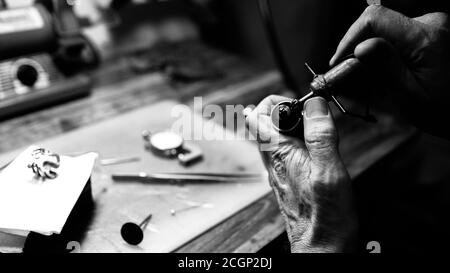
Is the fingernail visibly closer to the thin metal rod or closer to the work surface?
the work surface

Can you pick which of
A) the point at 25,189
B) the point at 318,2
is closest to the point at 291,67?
the point at 318,2

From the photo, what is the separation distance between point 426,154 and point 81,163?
166 centimetres

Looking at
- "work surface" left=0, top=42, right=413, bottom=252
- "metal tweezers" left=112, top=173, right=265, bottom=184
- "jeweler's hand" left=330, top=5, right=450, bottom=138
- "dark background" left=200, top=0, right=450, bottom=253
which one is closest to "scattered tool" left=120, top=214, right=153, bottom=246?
"work surface" left=0, top=42, right=413, bottom=252

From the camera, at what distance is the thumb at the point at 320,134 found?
757 mm

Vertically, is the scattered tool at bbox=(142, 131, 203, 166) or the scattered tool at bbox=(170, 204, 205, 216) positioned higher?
the scattered tool at bbox=(142, 131, 203, 166)

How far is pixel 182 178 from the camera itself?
41.0 inches

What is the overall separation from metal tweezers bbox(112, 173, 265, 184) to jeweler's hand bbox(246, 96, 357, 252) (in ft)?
0.75

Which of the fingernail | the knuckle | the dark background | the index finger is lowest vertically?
the dark background

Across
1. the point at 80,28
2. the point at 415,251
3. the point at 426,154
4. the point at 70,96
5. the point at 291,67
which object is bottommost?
the point at 415,251

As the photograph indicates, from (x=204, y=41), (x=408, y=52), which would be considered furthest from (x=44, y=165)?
(x=204, y=41)

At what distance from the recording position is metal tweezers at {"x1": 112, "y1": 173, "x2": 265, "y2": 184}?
1.04m
